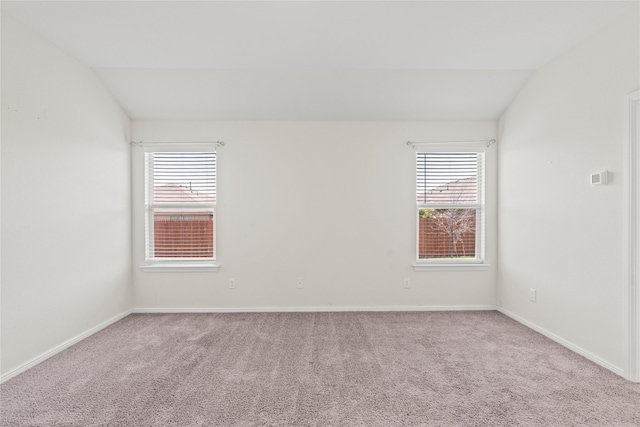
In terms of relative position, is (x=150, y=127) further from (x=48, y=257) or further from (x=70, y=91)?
(x=48, y=257)

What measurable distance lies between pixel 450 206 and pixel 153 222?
150 inches

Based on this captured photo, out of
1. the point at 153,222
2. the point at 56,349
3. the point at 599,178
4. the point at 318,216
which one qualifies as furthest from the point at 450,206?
the point at 56,349

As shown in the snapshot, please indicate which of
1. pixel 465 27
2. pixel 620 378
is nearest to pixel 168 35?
pixel 465 27

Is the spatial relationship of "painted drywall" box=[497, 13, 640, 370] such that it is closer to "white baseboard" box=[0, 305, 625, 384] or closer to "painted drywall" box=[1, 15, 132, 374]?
"white baseboard" box=[0, 305, 625, 384]

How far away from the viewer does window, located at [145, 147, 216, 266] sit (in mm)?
3834

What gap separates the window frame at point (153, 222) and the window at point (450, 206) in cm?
259

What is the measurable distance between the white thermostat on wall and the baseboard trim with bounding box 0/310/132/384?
15.5 feet

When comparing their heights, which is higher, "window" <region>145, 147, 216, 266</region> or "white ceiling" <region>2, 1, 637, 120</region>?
"white ceiling" <region>2, 1, 637, 120</region>

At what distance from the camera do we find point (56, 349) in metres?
2.64

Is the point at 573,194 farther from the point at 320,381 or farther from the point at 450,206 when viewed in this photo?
the point at 320,381

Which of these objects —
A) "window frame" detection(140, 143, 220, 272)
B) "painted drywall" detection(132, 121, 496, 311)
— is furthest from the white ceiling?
"window frame" detection(140, 143, 220, 272)

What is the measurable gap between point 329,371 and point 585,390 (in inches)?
69.3

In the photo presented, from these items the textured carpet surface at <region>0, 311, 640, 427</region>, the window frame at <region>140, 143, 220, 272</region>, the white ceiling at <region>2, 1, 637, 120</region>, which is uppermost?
the white ceiling at <region>2, 1, 637, 120</region>

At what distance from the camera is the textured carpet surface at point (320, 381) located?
5.90ft
